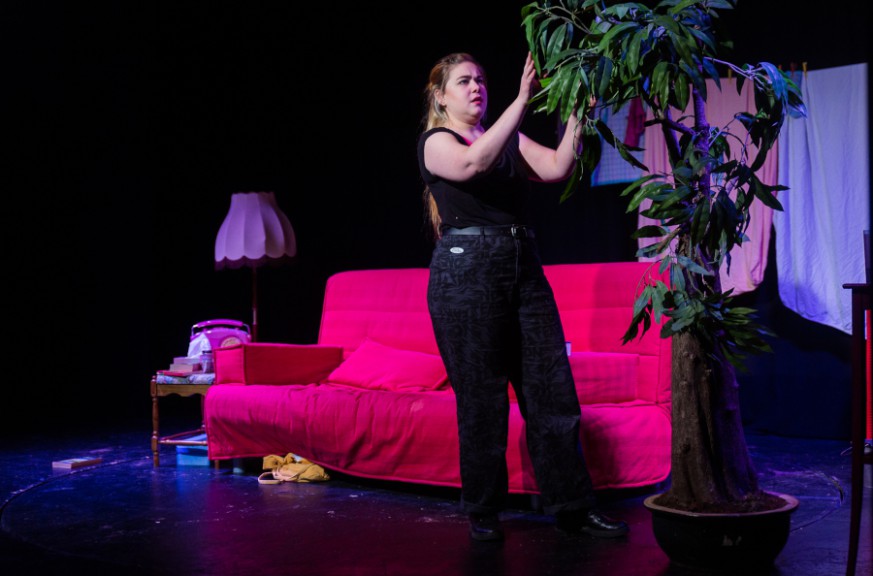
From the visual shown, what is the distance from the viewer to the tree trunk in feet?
7.88

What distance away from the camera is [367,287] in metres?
4.52

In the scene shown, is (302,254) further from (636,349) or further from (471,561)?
(471,561)

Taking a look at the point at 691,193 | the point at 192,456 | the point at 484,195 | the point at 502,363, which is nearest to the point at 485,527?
the point at 502,363

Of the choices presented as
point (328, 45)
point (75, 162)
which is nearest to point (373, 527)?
point (328, 45)

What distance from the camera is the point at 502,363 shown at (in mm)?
2766

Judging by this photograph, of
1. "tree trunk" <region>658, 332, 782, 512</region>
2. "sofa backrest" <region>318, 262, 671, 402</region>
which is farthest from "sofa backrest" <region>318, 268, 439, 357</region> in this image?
"tree trunk" <region>658, 332, 782, 512</region>

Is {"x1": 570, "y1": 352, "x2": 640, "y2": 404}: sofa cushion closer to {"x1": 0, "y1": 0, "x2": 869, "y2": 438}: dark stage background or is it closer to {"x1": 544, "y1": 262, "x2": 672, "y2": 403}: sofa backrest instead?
{"x1": 544, "y1": 262, "x2": 672, "y2": 403}: sofa backrest

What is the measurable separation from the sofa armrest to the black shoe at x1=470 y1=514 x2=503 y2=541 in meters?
1.66

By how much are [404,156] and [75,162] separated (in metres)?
2.23

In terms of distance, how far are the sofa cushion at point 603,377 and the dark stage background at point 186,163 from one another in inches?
78.9

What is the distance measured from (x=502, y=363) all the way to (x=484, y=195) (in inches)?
19.8

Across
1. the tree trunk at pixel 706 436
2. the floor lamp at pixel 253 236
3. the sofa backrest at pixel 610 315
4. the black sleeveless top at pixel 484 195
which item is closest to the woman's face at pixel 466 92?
the black sleeveless top at pixel 484 195

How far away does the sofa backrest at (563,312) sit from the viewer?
3.46m

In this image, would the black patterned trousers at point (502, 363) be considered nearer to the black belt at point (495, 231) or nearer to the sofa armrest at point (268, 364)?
the black belt at point (495, 231)
